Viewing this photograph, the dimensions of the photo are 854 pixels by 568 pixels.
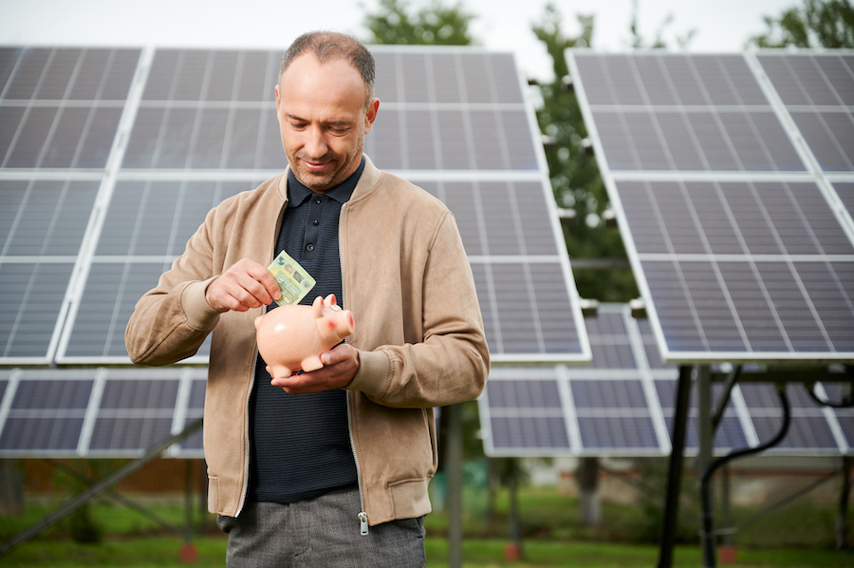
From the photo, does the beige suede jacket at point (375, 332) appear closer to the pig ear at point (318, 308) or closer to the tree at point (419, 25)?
the pig ear at point (318, 308)

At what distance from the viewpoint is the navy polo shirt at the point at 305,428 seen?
1917 mm

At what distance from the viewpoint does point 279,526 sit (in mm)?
1920

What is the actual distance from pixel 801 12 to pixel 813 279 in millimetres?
14631

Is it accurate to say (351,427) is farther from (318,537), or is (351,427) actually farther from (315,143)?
(315,143)

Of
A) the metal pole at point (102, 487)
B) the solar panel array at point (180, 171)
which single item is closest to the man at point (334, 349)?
the solar panel array at point (180, 171)

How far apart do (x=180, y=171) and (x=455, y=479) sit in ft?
8.79

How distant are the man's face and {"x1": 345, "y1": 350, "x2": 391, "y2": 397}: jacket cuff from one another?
1.68 ft

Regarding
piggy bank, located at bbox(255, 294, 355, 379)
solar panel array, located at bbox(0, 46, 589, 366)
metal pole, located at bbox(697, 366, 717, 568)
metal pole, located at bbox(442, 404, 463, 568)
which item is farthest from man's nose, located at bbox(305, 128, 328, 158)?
metal pole, located at bbox(697, 366, 717, 568)

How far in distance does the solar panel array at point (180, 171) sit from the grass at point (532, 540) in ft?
22.0

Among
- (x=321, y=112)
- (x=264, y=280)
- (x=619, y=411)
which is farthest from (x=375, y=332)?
(x=619, y=411)

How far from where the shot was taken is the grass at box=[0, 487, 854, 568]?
1066 centimetres

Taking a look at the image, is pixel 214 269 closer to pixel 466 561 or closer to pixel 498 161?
pixel 498 161

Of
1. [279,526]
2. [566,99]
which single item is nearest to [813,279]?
[279,526]

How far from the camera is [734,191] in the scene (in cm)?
520
